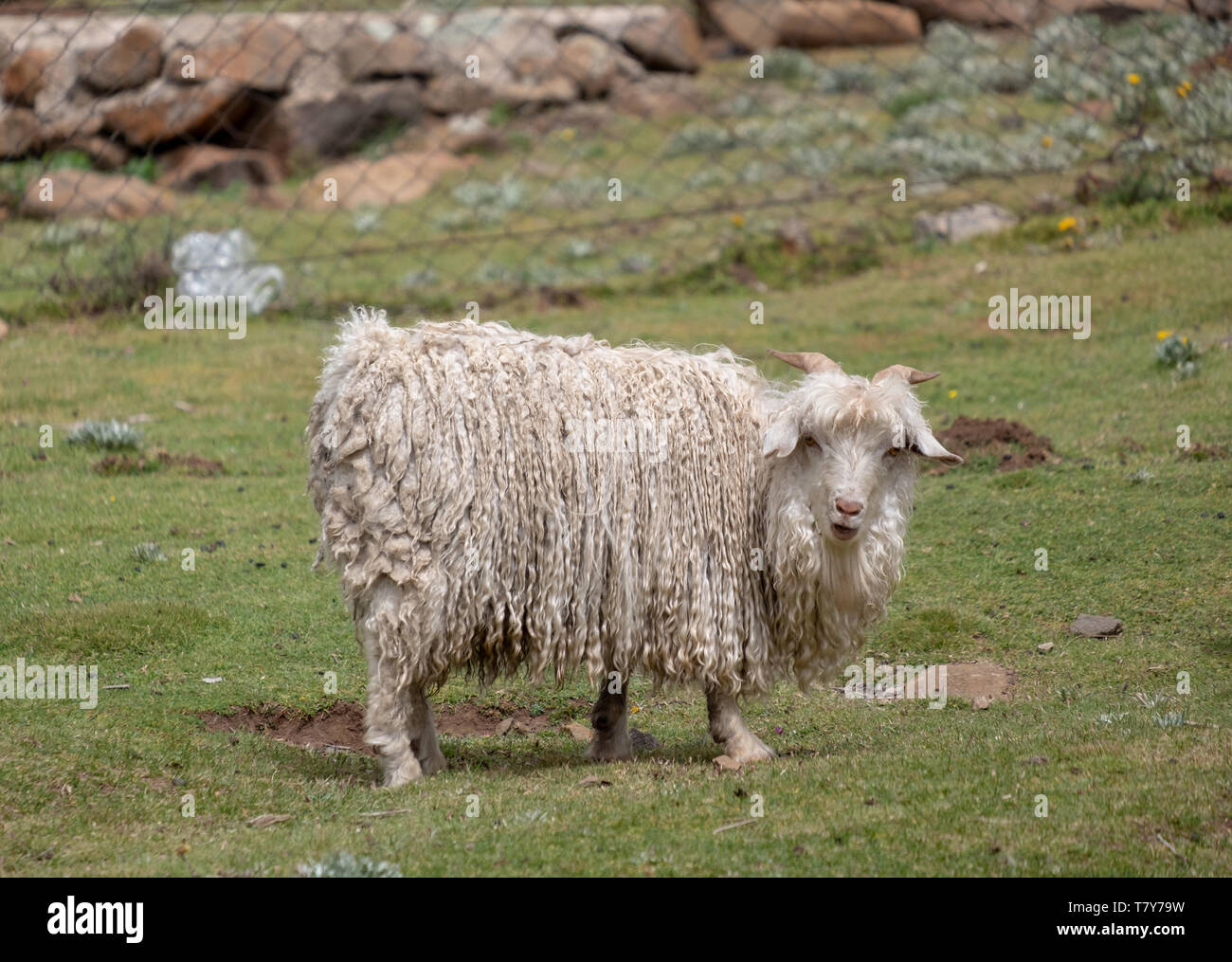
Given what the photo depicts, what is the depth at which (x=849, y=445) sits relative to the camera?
6.30 m

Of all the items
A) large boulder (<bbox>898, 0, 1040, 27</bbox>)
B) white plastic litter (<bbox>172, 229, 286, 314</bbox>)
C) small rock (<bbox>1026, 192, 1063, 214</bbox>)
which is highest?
large boulder (<bbox>898, 0, 1040, 27</bbox>)

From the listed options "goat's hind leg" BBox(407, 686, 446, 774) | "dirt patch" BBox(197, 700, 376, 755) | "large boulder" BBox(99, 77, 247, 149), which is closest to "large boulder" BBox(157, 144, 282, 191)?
"large boulder" BBox(99, 77, 247, 149)

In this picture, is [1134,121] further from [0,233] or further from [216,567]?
[0,233]

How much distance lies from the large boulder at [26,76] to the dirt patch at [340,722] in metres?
16.5

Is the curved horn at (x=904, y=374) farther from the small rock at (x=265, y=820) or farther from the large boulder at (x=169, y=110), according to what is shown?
the large boulder at (x=169, y=110)

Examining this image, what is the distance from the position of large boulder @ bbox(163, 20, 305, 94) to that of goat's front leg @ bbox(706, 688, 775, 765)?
16010mm

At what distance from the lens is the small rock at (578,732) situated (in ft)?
24.3

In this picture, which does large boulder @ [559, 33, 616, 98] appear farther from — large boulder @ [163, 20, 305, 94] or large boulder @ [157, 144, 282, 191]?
large boulder @ [157, 144, 282, 191]

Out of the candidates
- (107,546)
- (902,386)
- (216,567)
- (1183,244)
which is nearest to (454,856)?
(902,386)

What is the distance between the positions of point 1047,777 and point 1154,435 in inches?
223

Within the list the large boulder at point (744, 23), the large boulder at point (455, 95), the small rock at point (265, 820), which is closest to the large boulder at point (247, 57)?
the large boulder at point (455, 95)

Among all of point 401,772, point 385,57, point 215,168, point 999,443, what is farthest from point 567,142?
point 401,772

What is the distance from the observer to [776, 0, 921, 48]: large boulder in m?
24.5

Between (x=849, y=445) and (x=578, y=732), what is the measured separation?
2153mm
